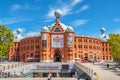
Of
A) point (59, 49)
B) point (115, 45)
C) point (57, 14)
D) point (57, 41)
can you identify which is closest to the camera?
point (115, 45)

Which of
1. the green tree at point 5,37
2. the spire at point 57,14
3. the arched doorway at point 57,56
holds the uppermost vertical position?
the spire at point 57,14

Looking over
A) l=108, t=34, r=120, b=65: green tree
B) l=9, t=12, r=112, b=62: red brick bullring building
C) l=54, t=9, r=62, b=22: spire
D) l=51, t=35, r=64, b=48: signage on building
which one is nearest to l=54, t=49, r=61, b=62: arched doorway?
l=9, t=12, r=112, b=62: red brick bullring building

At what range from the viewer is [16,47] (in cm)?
13475

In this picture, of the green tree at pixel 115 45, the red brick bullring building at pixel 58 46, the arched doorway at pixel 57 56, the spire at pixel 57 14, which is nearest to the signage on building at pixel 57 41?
the red brick bullring building at pixel 58 46

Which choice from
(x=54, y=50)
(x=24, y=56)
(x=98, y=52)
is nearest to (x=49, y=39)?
(x=54, y=50)

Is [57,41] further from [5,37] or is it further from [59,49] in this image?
[5,37]

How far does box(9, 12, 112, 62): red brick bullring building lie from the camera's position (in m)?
109

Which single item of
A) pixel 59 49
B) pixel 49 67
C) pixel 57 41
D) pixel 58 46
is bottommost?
pixel 49 67

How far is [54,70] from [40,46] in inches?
1024

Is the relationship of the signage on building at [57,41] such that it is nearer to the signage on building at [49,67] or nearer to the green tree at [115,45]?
the signage on building at [49,67]

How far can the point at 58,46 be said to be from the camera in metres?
110

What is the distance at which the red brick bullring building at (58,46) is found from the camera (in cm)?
10906

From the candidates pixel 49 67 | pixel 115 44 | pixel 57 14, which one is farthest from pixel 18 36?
pixel 115 44

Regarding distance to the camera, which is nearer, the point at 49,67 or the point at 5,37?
the point at 5,37
